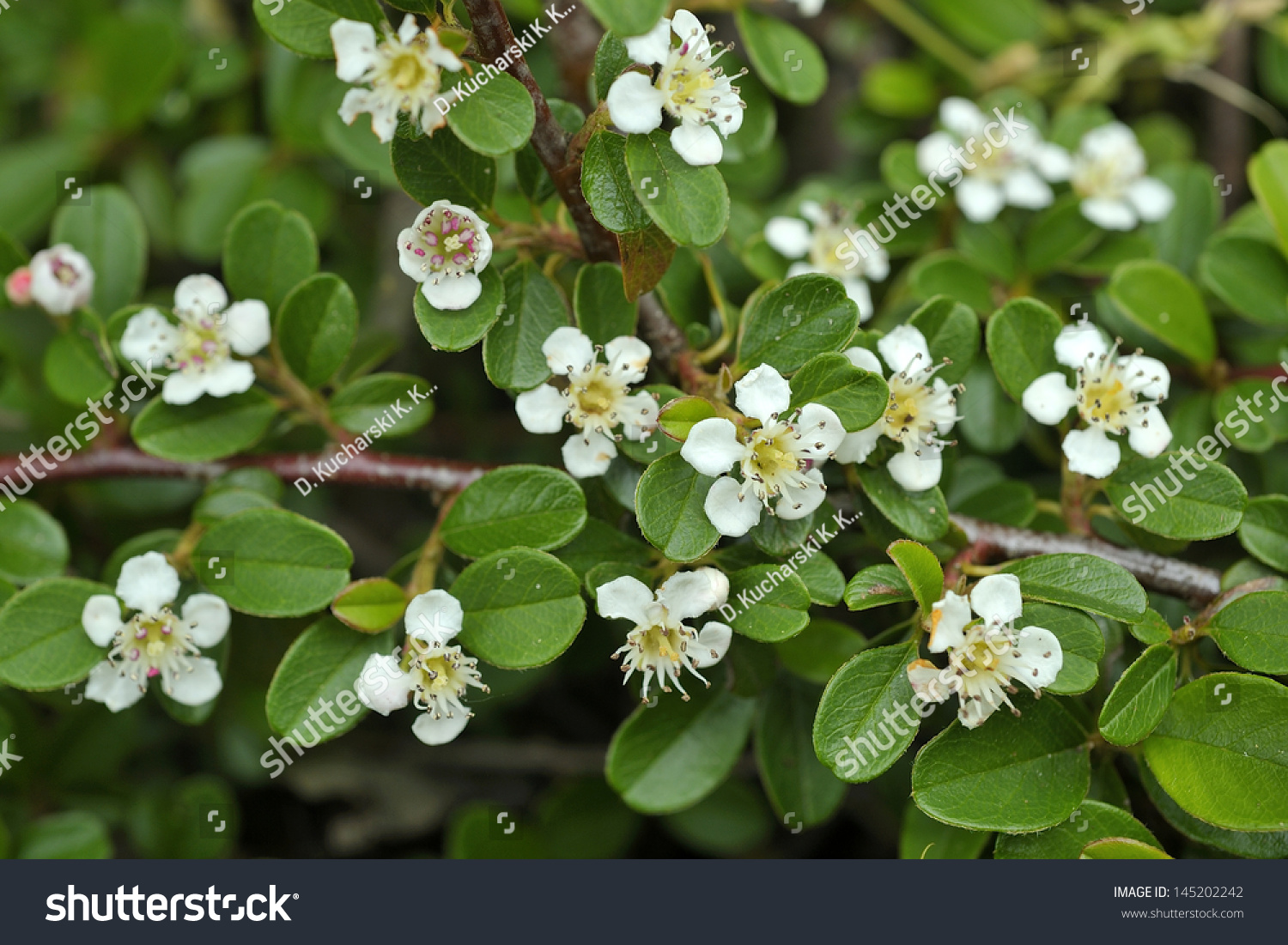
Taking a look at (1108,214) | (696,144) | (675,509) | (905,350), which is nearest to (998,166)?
(1108,214)

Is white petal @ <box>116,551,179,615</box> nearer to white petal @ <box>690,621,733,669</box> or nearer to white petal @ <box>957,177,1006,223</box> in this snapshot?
white petal @ <box>690,621,733,669</box>

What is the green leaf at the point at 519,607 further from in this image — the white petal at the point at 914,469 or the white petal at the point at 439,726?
the white petal at the point at 914,469

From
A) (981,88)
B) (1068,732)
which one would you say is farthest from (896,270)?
(1068,732)

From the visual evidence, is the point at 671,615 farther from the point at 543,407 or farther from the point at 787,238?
the point at 787,238

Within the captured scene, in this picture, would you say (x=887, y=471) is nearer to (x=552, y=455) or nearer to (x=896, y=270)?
(x=896, y=270)

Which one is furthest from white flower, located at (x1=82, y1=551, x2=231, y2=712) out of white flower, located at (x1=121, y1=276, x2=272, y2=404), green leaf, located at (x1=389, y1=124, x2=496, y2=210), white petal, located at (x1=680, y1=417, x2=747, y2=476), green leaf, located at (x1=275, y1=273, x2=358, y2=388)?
white petal, located at (x1=680, y1=417, x2=747, y2=476)
